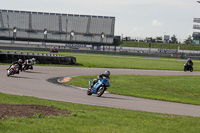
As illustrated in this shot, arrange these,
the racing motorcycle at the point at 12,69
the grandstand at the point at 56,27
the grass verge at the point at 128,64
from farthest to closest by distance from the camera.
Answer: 1. the grandstand at the point at 56,27
2. the grass verge at the point at 128,64
3. the racing motorcycle at the point at 12,69

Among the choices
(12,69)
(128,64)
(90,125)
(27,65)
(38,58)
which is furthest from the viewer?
(128,64)

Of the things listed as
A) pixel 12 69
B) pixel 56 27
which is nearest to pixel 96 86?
pixel 12 69

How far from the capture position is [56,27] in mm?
99000

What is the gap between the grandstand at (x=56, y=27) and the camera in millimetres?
94812

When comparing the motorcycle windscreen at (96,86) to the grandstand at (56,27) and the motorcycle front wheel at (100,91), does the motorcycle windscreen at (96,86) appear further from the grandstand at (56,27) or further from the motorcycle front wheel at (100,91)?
the grandstand at (56,27)

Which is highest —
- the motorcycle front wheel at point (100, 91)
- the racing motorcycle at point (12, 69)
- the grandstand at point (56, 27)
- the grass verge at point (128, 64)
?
the grandstand at point (56, 27)

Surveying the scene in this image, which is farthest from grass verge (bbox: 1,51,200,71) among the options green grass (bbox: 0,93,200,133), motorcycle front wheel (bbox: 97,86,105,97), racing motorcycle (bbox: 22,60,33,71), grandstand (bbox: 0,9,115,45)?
grandstand (bbox: 0,9,115,45)

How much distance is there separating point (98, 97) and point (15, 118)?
325 inches

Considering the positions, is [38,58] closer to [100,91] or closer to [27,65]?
[27,65]

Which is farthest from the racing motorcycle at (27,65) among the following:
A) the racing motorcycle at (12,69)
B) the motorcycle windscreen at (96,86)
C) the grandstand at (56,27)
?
the grandstand at (56,27)

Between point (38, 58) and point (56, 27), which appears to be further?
point (56, 27)

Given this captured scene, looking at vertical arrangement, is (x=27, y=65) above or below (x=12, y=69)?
below

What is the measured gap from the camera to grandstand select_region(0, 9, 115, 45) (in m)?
94.8

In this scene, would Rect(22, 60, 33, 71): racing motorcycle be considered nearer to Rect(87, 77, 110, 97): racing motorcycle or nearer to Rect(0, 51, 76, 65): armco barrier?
Rect(0, 51, 76, 65): armco barrier
